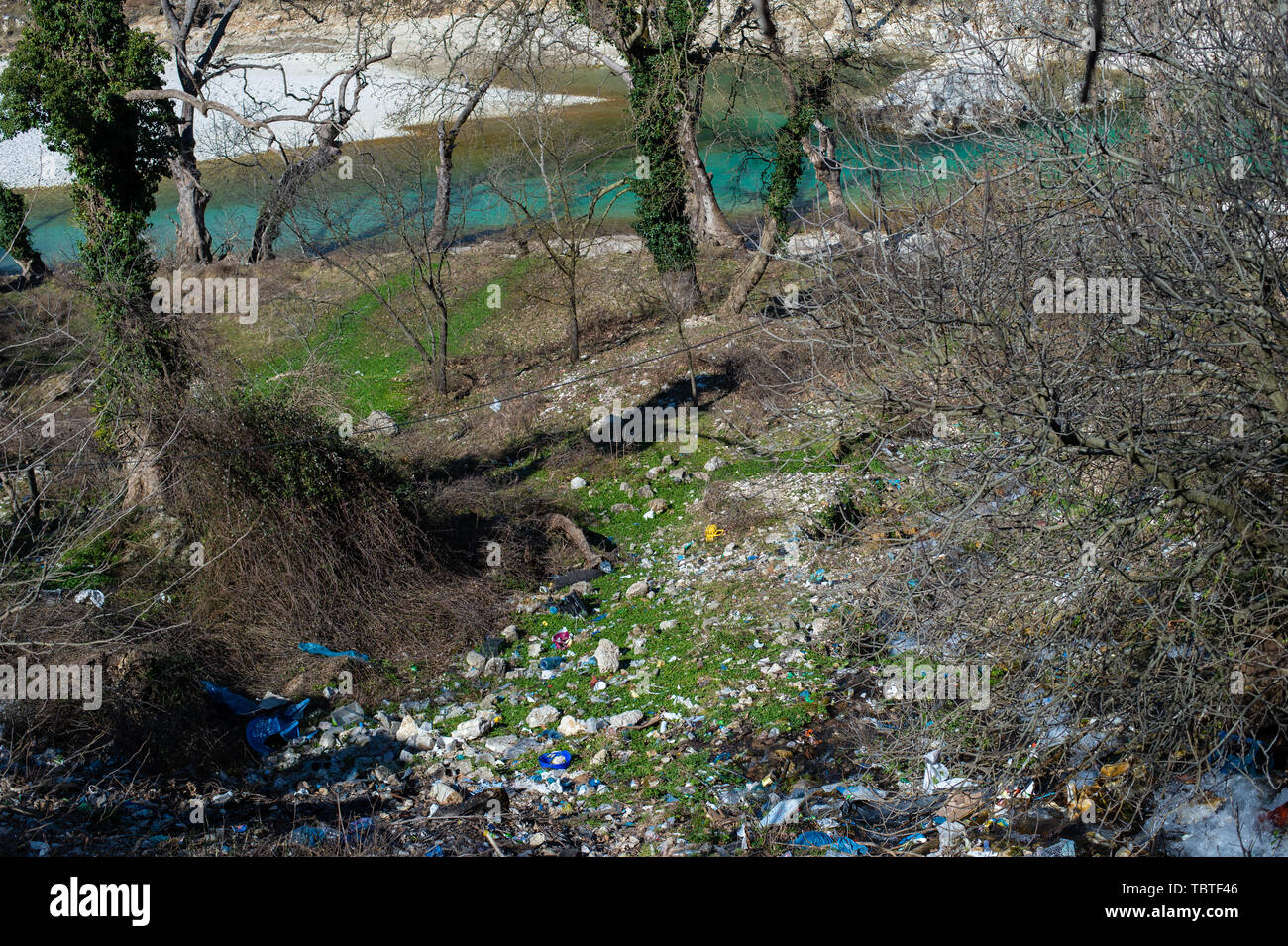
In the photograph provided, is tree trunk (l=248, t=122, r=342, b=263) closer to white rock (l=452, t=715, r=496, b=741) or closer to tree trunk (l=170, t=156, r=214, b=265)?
tree trunk (l=170, t=156, r=214, b=265)

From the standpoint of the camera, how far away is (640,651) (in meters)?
9.38

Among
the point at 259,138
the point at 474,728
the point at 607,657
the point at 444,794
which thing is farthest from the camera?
the point at 259,138

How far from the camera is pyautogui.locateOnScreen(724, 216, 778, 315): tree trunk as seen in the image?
16109 millimetres

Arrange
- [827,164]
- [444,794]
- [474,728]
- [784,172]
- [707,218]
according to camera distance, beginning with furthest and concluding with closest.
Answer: [707,218] < [827,164] < [784,172] < [474,728] < [444,794]

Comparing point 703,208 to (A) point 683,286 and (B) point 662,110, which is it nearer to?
(A) point 683,286

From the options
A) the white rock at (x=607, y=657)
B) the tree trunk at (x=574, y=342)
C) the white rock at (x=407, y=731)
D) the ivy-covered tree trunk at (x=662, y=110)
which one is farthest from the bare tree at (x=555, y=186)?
the white rock at (x=407, y=731)

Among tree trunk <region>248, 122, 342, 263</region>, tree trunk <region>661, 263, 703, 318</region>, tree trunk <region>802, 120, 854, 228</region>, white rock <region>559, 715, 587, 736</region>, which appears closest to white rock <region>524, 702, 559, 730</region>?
white rock <region>559, 715, 587, 736</region>

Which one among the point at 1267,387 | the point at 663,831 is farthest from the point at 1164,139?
the point at 663,831

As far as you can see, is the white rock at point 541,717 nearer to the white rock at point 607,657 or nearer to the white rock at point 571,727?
the white rock at point 571,727

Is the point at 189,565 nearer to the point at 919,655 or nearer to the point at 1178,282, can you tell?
the point at 919,655

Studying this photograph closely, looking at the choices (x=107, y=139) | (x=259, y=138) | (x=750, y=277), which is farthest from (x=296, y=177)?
(x=750, y=277)

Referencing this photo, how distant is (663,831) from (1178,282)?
450cm

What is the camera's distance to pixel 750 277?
16625mm

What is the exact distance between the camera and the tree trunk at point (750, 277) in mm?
16109
